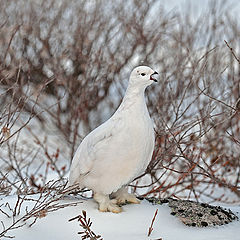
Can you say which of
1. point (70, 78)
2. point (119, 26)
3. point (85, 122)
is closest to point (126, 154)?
point (85, 122)

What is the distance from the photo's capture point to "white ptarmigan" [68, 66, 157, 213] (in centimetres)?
237

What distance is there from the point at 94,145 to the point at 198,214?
736mm

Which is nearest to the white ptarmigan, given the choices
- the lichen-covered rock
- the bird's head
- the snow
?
the bird's head

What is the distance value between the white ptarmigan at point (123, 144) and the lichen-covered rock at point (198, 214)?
359 millimetres

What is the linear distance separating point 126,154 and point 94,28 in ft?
14.8

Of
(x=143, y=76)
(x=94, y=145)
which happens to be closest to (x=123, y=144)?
(x=94, y=145)

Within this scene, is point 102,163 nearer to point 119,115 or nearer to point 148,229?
point 119,115

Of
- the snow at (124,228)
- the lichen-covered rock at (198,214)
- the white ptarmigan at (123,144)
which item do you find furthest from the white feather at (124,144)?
the lichen-covered rock at (198,214)

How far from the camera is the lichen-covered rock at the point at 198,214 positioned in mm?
2504

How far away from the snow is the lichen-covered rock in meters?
0.04

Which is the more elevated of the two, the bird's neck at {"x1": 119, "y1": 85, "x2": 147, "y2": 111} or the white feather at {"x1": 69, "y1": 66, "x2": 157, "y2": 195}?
the bird's neck at {"x1": 119, "y1": 85, "x2": 147, "y2": 111}

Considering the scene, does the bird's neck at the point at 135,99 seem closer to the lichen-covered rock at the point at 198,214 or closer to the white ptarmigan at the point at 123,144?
the white ptarmigan at the point at 123,144

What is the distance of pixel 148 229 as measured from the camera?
2.40 meters

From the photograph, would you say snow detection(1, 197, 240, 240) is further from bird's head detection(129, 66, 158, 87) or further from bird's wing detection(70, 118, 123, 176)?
bird's head detection(129, 66, 158, 87)
